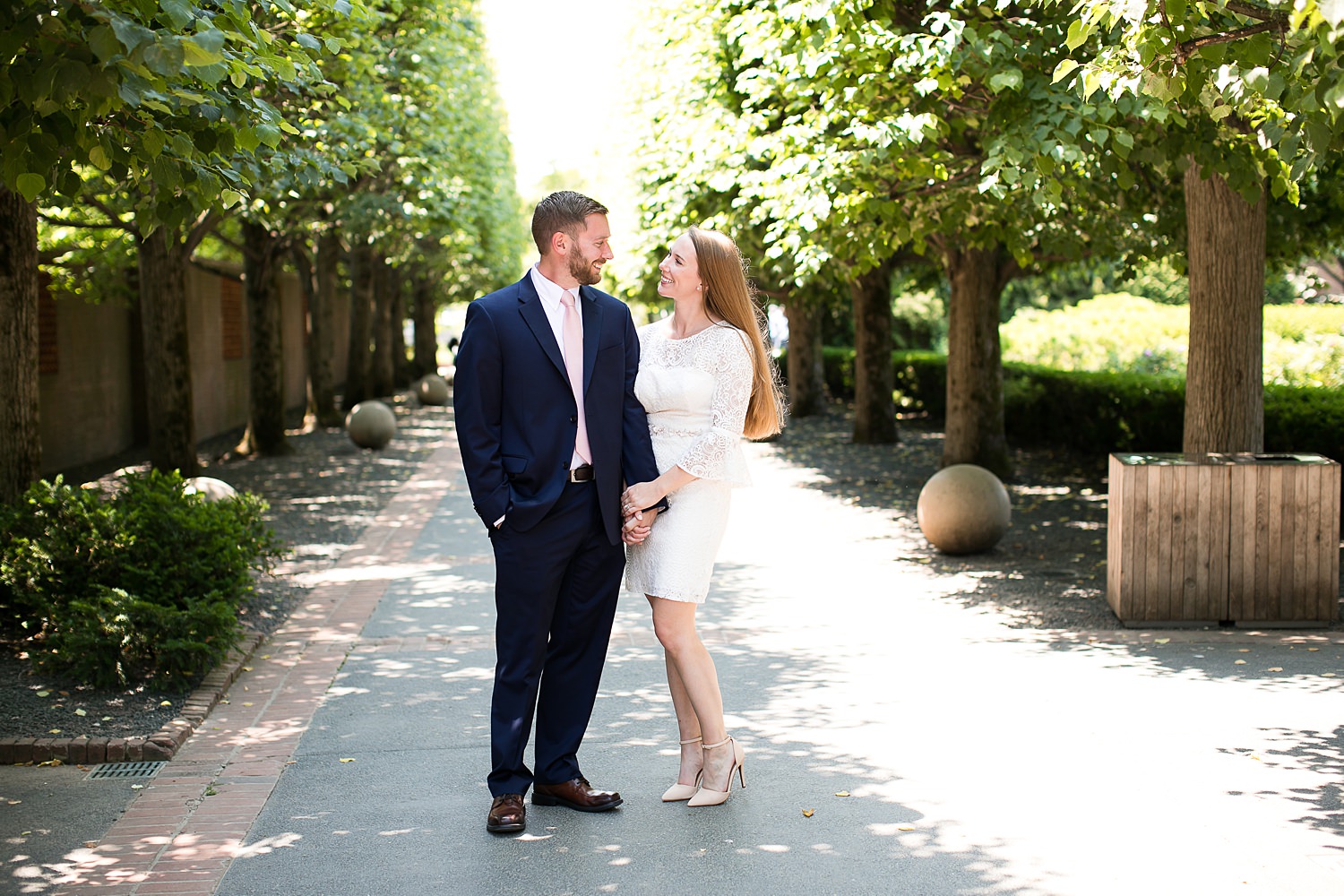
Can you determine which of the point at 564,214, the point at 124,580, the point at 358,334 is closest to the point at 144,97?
the point at 564,214

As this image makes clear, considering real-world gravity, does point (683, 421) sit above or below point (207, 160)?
below

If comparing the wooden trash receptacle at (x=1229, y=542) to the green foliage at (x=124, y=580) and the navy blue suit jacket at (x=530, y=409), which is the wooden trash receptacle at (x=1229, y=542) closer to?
the navy blue suit jacket at (x=530, y=409)

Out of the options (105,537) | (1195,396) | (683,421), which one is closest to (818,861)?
(683,421)

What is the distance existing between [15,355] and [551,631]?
196 inches

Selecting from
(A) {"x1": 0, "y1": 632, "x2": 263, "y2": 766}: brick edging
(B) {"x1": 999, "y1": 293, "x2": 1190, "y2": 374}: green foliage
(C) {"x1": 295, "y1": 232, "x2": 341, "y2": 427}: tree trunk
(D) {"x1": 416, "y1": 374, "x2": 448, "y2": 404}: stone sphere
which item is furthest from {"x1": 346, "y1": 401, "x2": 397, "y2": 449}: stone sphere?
(A) {"x1": 0, "y1": 632, "x2": 263, "y2": 766}: brick edging

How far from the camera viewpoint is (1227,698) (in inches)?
237

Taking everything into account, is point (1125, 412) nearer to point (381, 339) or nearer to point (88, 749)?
point (88, 749)

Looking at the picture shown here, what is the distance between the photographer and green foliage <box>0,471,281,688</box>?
20.7 ft

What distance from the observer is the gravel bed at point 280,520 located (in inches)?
231

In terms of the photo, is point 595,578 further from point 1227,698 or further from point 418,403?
point 418,403

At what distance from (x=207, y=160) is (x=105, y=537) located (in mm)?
3181

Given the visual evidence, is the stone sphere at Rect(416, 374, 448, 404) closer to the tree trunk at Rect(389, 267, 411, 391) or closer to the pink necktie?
the tree trunk at Rect(389, 267, 411, 391)

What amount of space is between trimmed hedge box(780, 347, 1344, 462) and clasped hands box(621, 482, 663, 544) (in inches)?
343

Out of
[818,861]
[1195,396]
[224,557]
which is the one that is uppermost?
[1195,396]
